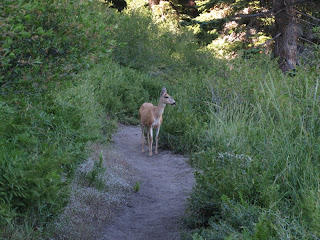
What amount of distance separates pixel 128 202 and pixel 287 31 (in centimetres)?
1356

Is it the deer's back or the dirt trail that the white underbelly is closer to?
the deer's back

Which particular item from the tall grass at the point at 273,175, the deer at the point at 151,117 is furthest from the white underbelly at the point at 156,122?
the tall grass at the point at 273,175

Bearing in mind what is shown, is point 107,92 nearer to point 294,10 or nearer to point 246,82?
point 246,82

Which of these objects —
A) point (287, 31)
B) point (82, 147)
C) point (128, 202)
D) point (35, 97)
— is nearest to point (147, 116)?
point (128, 202)

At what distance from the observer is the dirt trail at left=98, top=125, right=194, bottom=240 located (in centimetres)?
607

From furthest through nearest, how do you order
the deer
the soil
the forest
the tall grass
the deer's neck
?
A: the deer's neck
the deer
the soil
the tall grass
the forest

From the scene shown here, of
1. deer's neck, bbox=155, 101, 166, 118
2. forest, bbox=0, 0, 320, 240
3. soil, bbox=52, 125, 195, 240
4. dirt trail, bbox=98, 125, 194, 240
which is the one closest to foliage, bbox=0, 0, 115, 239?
forest, bbox=0, 0, 320, 240

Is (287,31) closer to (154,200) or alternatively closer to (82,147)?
(154,200)

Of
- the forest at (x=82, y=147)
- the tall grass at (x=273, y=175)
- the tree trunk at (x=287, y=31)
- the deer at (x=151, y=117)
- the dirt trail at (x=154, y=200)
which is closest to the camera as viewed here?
the forest at (x=82, y=147)

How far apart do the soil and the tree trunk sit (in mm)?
10088

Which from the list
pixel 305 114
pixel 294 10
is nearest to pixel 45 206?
pixel 305 114

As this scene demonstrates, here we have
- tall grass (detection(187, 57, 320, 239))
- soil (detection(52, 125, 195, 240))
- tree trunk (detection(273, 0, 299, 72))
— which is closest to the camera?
tall grass (detection(187, 57, 320, 239))

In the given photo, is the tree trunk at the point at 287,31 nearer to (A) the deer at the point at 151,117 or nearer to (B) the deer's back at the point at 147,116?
(A) the deer at the point at 151,117

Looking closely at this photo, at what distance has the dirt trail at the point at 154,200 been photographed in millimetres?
6074
